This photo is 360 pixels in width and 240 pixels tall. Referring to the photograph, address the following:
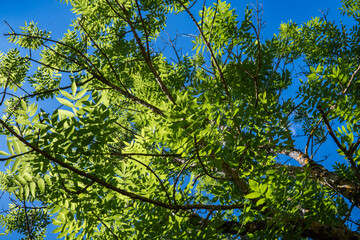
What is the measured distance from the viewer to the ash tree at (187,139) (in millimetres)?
1521

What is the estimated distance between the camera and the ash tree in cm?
152

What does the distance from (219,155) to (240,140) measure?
252 millimetres

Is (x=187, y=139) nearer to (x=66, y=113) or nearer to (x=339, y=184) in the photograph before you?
(x=66, y=113)

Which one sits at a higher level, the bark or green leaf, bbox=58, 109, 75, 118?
the bark

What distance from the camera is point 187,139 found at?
160 centimetres

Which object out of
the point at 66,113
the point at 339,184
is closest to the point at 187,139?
the point at 66,113

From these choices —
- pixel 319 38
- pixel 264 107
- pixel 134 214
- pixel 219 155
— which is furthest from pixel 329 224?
pixel 319 38

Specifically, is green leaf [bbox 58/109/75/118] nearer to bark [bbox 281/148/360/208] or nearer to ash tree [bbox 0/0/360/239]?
ash tree [bbox 0/0/360/239]

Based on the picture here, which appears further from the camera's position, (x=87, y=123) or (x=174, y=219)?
(x=174, y=219)

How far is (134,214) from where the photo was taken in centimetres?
252

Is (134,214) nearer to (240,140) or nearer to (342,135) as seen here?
(240,140)

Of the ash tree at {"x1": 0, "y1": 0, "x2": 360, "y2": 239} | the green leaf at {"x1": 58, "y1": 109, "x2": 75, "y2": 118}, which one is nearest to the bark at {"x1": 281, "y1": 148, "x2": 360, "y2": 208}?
the ash tree at {"x1": 0, "y1": 0, "x2": 360, "y2": 239}

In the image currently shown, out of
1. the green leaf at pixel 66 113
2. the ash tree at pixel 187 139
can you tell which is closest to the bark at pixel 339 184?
the ash tree at pixel 187 139

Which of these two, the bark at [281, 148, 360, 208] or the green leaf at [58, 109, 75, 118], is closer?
the green leaf at [58, 109, 75, 118]
